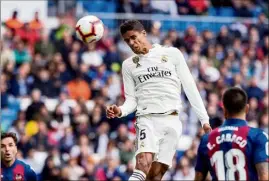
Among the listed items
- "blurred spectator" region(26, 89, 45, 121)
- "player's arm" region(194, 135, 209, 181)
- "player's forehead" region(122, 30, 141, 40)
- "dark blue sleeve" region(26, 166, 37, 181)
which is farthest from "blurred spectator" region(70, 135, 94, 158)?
"player's arm" region(194, 135, 209, 181)

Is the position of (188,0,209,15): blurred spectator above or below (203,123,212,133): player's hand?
above

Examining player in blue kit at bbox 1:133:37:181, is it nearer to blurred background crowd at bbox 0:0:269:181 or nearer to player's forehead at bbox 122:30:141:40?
player's forehead at bbox 122:30:141:40

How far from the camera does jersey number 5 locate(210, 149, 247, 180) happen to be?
36.0 feet

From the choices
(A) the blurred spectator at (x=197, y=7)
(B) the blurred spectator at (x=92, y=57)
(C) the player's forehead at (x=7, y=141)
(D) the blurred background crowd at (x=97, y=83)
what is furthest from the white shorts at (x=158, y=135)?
(A) the blurred spectator at (x=197, y=7)

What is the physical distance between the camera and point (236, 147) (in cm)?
1102

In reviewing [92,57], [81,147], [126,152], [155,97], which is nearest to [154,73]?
[155,97]

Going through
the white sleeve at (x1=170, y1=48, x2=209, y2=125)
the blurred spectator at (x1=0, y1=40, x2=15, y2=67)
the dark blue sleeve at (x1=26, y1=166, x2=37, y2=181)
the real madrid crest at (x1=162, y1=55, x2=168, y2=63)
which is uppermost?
the blurred spectator at (x1=0, y1=40, x2=15, y2=67)

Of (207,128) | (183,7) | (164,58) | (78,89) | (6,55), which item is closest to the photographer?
(207,128)

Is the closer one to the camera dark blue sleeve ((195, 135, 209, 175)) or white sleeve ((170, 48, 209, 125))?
dark blue sleeve ((195, 135, 209, 175))

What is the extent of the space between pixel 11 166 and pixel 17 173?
0.40ft

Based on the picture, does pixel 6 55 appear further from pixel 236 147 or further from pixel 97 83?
pixel 236 147

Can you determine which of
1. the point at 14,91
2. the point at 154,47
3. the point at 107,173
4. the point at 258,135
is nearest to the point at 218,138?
the point at 258,135

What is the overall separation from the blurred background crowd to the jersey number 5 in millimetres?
10794

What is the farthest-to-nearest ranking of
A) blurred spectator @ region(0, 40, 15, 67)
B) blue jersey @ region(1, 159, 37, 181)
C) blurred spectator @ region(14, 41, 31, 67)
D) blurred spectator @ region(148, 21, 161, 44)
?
1. blurred spectator @ region(148, 21, 161, 44)
2. blurred spectator @ region(14, 41, 31, 67)
3. blurred spectator @ region(0, 40, 15, 67)
4. blue jersey @ region(1, 159, 37, 181)
